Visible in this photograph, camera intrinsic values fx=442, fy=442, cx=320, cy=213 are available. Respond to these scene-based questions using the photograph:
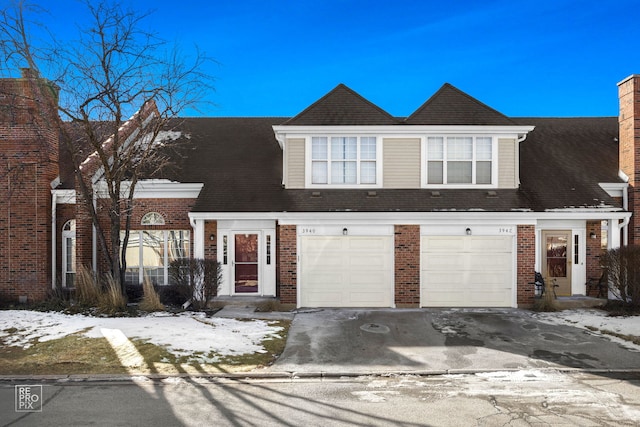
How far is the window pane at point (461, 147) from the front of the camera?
45.3 feet

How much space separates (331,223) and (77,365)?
7377 millimetres

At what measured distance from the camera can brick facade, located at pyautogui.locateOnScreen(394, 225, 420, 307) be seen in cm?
1309

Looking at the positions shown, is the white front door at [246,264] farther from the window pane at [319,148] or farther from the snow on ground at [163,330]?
the window pane at [319,148]

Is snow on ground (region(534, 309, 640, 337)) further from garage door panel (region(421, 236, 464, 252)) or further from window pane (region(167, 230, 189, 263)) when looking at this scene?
window pane (region(167, 230, 189, 263))

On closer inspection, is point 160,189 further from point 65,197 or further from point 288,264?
point 288,264

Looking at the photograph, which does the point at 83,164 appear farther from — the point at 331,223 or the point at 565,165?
the point at 565,165

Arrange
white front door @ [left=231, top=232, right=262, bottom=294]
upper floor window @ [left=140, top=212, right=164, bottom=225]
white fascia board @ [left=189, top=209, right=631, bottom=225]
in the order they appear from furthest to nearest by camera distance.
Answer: upper floor window @ [left=140, top=212, right=164, bottom=225] < white front door @ [left=231, top=232, right=262, bottom=294] < white fascia board @ [left=189, top=209, right=631, bottom=225]

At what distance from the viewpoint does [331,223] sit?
43.0 ft

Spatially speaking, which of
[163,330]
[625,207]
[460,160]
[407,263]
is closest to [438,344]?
[407,263]

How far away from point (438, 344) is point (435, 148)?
21.8 feet

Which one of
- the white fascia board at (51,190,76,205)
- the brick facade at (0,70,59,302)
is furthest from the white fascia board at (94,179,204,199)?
the brick facade at (0,70,59,302)

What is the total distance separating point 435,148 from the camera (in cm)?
1386

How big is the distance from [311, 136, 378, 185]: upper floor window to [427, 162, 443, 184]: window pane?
167 centimetres

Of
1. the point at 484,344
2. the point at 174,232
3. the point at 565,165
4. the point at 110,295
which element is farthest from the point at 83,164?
the point at 565,165
